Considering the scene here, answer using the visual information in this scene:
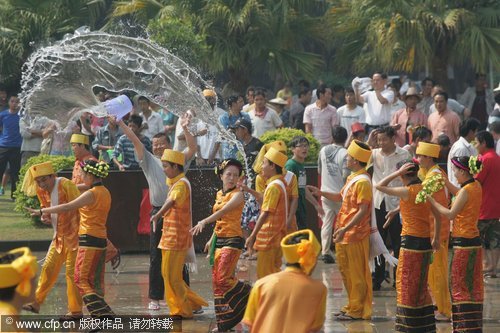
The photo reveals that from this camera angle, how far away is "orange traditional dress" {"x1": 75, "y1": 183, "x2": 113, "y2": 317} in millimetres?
11852

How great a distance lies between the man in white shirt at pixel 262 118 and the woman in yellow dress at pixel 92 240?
7.14 m

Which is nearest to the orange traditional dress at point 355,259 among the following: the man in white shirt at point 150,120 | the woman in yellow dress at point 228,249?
the woman in yellow dress at point 228,249

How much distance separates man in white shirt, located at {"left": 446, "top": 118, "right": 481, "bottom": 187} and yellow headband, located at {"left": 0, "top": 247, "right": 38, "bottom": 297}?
816 centimetres

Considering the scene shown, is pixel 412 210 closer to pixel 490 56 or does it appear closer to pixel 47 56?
pixel 47 56

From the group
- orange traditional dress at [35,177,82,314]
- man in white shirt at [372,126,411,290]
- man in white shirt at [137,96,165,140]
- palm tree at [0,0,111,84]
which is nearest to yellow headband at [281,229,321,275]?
orange traditional dress at [35,177,82,314]

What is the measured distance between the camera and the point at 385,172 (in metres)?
13.9

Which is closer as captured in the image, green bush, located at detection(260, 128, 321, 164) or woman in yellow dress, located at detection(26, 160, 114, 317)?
woman in yellow dress, located at detection(26, 160, 114, 317)

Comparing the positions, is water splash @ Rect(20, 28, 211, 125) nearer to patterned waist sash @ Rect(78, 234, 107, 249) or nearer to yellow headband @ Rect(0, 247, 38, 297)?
patterned waist sash @ Rect(78, 234, 107, 249)

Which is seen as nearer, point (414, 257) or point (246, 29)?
point (414, 257)

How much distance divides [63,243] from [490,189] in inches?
202

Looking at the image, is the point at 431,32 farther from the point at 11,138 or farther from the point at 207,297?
the point at 207,297

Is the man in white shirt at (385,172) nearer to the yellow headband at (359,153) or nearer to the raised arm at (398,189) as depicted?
the yellow headband at (359,153)

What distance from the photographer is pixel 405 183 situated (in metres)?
11.1

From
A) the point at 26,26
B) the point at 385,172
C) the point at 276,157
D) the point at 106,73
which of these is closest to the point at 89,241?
the point at 276,157
